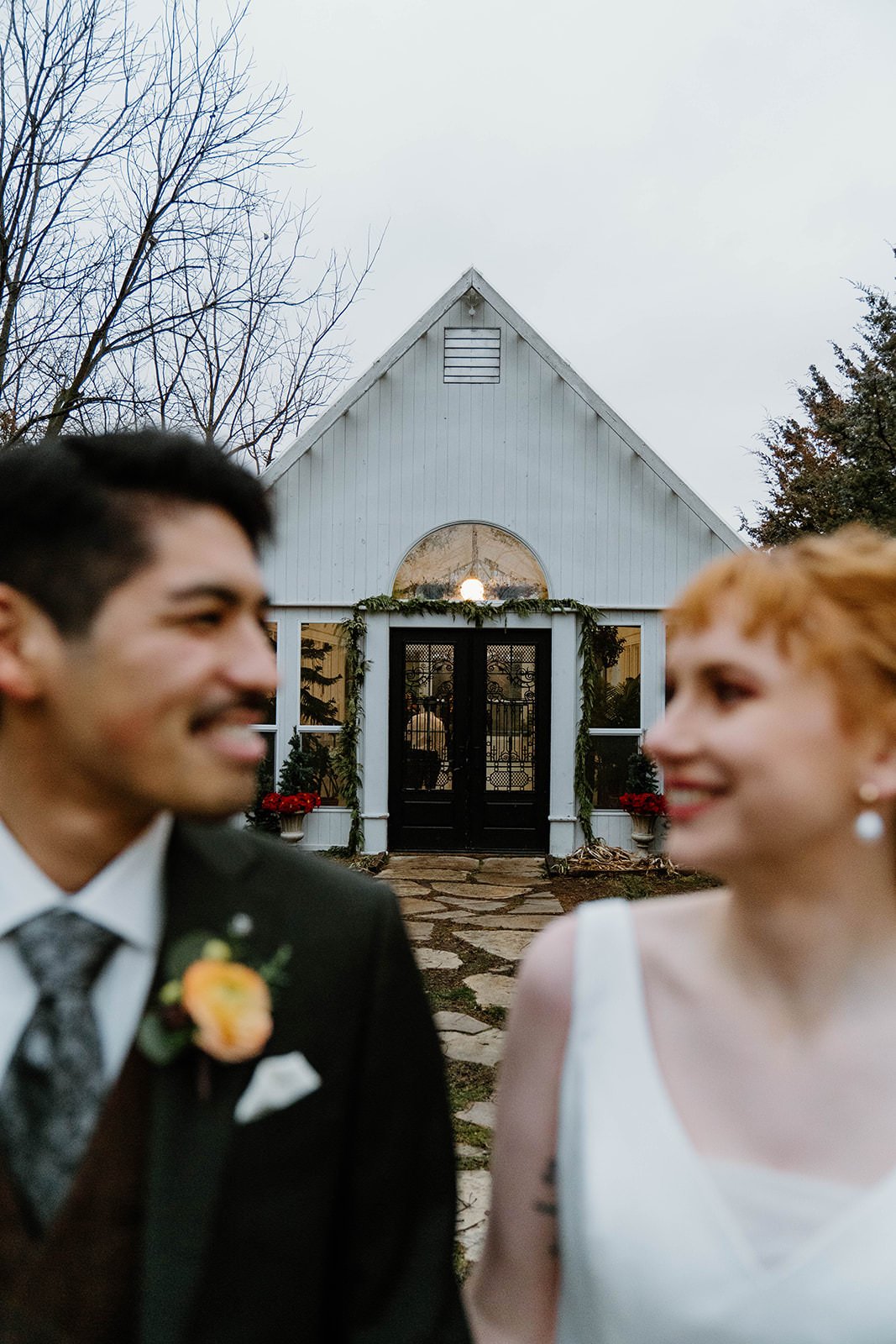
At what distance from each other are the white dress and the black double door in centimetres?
960

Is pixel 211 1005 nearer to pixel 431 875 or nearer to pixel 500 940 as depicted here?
pixel 500 940

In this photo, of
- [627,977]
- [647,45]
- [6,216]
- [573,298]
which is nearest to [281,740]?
[6,216]

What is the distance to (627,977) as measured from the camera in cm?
152

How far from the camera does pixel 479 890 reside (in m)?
9.16

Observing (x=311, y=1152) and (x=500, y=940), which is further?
(x=500, y=940)

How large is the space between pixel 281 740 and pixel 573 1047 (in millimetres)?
10023

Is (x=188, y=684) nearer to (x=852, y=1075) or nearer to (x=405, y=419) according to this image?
(x=852, y=1075)

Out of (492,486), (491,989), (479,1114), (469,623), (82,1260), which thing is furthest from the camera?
(492,486)

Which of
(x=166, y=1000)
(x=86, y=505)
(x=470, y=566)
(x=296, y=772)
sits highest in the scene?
(x=470, y=566)

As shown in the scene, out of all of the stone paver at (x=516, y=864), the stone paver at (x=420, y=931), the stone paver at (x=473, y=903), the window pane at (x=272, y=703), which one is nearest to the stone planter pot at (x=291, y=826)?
the window pane at (x=272, y=703)

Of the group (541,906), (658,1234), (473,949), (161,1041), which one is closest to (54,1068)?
(161,1041)

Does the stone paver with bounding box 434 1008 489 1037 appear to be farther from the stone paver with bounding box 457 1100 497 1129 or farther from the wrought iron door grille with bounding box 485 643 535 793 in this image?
the wrought iron door grille with bounding box 485 643 535 793

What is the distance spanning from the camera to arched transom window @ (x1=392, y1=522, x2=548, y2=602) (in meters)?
11.2

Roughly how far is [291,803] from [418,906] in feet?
8.90
